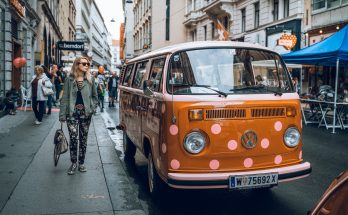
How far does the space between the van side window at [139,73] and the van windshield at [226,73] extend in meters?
1.36

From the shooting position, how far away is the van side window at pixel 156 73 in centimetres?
544

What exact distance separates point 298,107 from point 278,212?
1.30 metres

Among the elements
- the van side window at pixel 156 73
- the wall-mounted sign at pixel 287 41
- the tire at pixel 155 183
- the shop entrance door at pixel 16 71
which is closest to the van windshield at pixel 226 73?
the van side window at pixel 156 73

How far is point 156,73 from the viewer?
5.73 m

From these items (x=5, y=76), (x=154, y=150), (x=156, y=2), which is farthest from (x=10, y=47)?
(x=156, y=2)

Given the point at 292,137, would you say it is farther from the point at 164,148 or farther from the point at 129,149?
the point at 129,149

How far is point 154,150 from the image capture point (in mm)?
5348

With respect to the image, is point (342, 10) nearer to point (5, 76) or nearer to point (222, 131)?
point (5, 76)

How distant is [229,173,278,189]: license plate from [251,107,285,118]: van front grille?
690 mm

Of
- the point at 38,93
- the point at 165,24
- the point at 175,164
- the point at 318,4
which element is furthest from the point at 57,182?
the point at 165,24

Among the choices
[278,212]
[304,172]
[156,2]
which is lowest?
[278,212]

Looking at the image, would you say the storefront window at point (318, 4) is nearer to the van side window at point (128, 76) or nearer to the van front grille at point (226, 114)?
the van side window at point (128, 76)

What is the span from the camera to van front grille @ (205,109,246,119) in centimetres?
480

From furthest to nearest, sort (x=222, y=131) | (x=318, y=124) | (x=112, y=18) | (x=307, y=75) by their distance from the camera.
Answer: (x=112, y=18) < (x=307, y=75) < (x=318, y=124) < (x=222, y=131)
